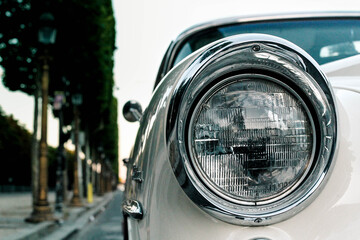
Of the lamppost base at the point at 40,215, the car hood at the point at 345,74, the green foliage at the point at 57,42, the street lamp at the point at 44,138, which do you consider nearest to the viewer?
the car hood at the point at 345,74

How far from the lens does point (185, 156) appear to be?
1.23m

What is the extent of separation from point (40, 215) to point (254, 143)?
11.0 meters

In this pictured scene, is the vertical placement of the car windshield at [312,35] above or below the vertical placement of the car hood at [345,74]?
above

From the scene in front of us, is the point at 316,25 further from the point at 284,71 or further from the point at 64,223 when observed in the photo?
the point at 64,223

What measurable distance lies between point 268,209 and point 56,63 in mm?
18468

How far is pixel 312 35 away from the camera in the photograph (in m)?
2.55

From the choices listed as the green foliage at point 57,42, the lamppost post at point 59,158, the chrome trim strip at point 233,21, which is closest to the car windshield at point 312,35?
the chrome trim strip at point 233,21

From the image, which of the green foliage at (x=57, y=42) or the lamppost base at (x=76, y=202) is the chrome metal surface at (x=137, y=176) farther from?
the lamppost base at (x=76, y=202)

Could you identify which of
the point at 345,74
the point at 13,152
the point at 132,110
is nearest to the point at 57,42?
the point at 132,110

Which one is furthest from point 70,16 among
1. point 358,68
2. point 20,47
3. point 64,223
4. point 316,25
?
point 358,68

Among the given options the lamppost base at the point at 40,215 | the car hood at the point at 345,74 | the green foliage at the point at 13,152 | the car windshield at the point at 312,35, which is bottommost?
the lamppost base at the point at 40,215

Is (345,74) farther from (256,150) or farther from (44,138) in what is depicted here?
(44,138)

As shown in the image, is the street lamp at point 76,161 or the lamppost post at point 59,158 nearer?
the lamppost post at point 59,158

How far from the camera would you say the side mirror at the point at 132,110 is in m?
2.47
